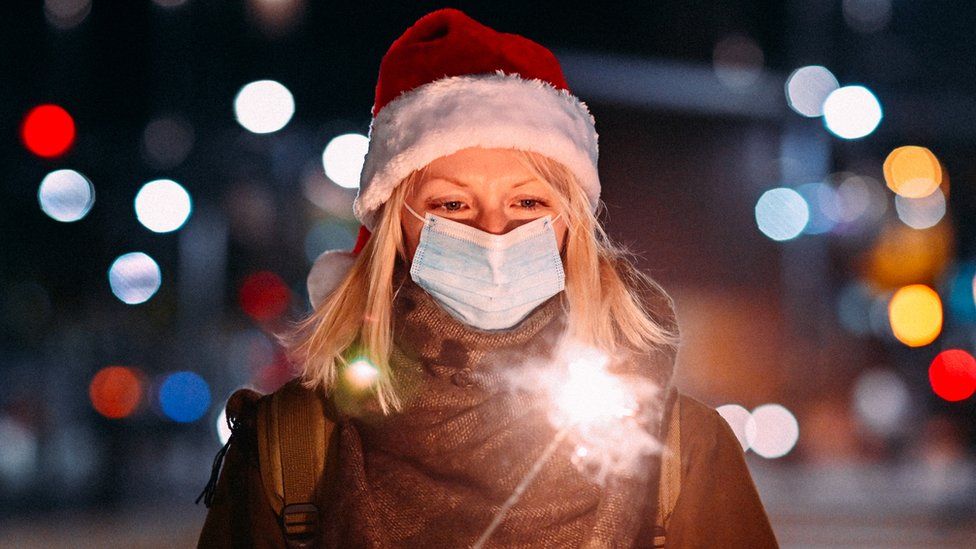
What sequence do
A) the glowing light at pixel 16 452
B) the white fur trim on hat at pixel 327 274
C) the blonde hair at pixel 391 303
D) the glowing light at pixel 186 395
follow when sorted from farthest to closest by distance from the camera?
the glowing light at pixel 186 395 → the glowing light at pixel 16 452 → the white fur trim on hat at pixel 327 274 → the blonde hair at pixel 391 303

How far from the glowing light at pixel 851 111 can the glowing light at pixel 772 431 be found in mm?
6282

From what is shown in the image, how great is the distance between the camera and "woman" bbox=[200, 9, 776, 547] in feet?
9.62

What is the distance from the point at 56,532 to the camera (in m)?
13.0

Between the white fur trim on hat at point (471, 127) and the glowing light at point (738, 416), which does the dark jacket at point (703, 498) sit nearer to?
the white fur trim on hat at point (471, 127)

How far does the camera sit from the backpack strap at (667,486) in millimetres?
2916

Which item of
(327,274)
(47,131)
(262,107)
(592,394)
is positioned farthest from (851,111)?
(592,394)

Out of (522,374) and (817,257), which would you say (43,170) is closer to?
(817,257)

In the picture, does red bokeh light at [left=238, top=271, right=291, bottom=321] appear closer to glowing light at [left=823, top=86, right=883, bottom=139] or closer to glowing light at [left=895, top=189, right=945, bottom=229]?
glowing light at [left=823, top=86, right=883, bottom=139]

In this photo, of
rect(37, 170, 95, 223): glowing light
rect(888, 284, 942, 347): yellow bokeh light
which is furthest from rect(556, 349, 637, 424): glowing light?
rect(888, 284, 942, 347): yellow bokeh light

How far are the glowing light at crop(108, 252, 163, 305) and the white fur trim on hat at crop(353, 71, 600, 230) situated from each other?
25328 mm

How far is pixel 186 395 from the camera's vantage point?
26.1 m

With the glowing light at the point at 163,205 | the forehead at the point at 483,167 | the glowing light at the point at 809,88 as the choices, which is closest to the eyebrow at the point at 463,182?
the forehead at the point at 483,167

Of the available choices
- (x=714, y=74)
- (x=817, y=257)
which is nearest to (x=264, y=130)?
(x=714, y=74)

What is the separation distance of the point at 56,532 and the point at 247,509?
11.0 metres
